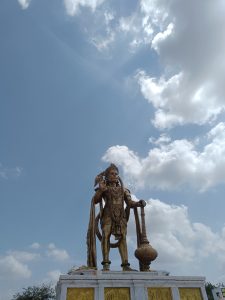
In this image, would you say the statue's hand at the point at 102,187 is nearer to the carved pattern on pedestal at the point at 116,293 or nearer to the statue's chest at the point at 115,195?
the statue's chest at the point at 115,195

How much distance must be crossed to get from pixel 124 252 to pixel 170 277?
181cm

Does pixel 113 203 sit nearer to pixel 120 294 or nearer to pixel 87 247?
pixel 87 247

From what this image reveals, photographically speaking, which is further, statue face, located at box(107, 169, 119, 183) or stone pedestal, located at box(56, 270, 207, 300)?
statue face, located at box(107, 169, 119, 183)

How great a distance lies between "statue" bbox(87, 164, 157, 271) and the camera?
9.98 meters

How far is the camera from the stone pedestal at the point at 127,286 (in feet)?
26.7

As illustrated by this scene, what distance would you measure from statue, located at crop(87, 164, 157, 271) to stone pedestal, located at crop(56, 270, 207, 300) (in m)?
0.92

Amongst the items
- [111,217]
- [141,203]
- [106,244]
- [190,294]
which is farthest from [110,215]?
[190,294]

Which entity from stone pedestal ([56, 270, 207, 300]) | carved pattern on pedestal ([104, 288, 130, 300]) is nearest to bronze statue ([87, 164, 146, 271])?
→ stone pedestal ([56, 270, 207, 300])

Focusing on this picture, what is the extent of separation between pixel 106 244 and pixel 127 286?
5.94 feet

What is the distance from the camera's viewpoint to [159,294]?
338 inches

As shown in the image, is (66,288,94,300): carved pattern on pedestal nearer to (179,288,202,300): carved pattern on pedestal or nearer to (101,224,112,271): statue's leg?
(101,224,112,271): statue's leg

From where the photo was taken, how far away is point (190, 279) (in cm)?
902

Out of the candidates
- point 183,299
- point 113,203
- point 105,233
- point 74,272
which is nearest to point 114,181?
point 113,203

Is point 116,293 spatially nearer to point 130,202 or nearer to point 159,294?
point 159,294
